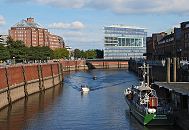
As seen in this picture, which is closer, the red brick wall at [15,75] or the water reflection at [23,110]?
the water reflection at [23,110]

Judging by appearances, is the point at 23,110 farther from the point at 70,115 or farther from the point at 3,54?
the point at 3,54

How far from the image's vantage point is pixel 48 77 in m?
132

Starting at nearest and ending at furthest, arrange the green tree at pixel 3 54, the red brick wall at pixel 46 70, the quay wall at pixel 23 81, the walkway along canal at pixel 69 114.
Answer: the walkway along canal at pixel 69 114 → the quay wall at pixel 23 81 → the red brick wall at pixel 46 70 → the green tree at pixel 3 54

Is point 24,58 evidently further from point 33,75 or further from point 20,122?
point 20,122

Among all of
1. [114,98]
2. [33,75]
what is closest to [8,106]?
[114,98]

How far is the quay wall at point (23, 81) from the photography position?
84.6m

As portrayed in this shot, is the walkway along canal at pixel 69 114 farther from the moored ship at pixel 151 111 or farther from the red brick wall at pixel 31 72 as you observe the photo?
the red brick wall at pixel 31 72

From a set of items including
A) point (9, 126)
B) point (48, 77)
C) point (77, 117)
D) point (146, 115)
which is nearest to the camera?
point (146, 115)

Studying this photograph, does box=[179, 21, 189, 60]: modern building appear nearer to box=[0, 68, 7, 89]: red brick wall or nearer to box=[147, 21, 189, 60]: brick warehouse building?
box=[147, 21, 189, 60]: brick warehouse building

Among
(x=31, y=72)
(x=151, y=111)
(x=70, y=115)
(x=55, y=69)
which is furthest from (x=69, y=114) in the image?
(x=55, y=69)

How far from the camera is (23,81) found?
10144 centimetres

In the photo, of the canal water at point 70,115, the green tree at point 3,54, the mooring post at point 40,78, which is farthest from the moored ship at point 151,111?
the green tree at point 3,54

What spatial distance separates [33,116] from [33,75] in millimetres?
45011

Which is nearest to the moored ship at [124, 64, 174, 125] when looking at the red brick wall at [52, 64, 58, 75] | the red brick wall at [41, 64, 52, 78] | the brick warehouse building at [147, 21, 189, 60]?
the brick warehouse building at [147, 21, 189, 60]
